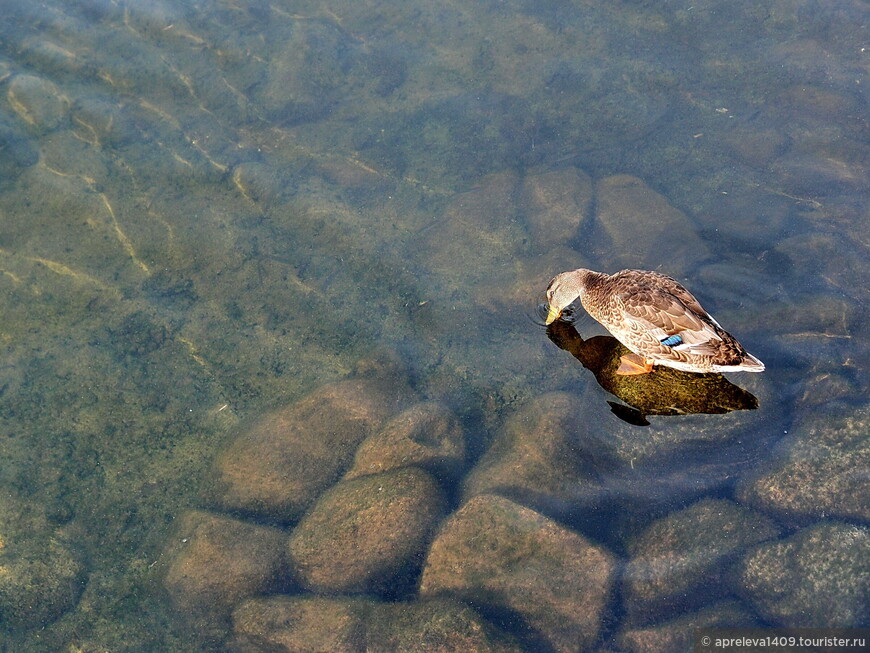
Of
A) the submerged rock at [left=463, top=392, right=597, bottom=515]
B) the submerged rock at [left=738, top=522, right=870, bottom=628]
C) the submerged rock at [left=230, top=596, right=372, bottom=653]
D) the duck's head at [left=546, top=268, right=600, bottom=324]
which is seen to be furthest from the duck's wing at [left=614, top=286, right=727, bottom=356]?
the submerged rock at [left=230, top=596, right=372, bottom=653]

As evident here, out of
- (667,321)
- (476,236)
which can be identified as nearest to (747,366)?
(667,321)

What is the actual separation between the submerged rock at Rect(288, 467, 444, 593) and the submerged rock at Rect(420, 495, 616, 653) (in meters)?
0.22

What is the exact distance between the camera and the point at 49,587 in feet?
14.5

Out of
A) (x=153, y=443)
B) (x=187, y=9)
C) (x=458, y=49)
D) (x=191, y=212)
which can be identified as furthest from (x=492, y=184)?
(x=187, y=9)

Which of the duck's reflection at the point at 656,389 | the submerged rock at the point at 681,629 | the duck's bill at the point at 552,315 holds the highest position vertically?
the duck's bill at the point at 552,315

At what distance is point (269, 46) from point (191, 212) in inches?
117

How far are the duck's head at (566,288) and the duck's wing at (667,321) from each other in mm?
400

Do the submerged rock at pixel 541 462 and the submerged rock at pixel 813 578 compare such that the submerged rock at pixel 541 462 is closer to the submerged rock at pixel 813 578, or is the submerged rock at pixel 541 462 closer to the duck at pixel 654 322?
the duck at pixel 654 322

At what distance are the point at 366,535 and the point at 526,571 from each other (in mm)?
1125

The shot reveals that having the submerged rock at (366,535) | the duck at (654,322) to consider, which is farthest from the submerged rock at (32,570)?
the duck at (654,322)

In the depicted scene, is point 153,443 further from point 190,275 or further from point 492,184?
point 492,184

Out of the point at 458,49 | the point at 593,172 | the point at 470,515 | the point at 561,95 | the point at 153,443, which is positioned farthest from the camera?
the point at 458,49

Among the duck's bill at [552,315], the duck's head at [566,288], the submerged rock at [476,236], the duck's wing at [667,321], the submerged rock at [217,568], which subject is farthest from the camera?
the submerged rock at [476,236]

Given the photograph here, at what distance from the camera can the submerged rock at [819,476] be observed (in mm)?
4242
